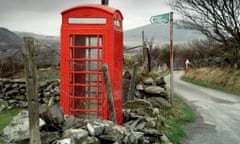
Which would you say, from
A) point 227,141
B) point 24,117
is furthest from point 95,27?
point 227,141

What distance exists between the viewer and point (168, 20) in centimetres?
1080

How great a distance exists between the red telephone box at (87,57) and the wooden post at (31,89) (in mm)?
1877

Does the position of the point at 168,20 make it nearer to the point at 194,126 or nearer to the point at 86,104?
the point at 194,126

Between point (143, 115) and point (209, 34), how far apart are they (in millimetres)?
17489

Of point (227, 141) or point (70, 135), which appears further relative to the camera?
point (227, 141)

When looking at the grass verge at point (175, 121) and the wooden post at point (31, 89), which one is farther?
the grass verge at point (175, 121)

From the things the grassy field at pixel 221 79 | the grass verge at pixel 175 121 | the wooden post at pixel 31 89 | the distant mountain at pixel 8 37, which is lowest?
the grass verge at pixel 175 121

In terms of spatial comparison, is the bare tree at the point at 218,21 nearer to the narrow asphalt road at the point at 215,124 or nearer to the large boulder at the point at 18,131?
the narrow asphalt road at the point at 215,124

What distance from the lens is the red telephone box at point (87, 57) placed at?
6.08m

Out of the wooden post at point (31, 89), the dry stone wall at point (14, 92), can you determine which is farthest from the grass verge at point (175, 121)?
the dry stone wall at point (14, 92)

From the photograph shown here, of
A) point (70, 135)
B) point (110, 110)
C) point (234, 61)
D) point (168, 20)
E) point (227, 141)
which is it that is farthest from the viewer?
point (234, 61)

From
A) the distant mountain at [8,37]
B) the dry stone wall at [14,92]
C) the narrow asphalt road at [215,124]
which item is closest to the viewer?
the narrow asphalt road at [215,124]

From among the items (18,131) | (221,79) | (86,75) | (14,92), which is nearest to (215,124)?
(86,75)

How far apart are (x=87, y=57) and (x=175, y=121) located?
412cm
